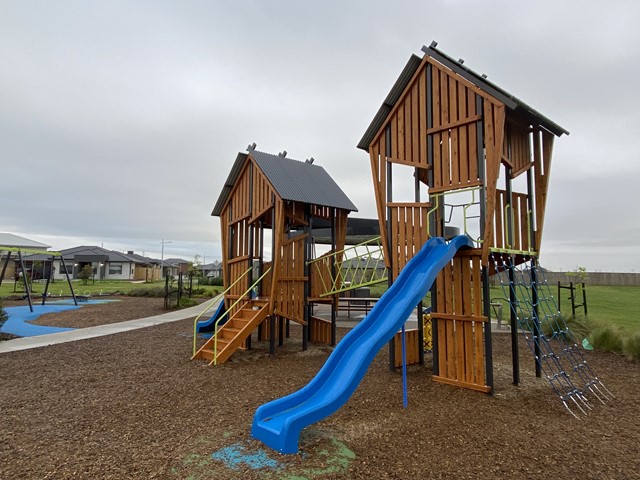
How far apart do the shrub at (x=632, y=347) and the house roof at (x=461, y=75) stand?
5.23 metres

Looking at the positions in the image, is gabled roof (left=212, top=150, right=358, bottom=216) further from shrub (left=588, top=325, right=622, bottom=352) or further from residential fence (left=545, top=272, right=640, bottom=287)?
residential fence (left=545, top=272, right=640, bottom=287)

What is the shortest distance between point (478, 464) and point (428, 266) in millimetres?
3155

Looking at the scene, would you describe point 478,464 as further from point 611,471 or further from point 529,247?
point 529,247

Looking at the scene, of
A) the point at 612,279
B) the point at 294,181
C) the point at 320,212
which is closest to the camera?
the point at 294,181

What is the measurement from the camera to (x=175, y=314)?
686 inches

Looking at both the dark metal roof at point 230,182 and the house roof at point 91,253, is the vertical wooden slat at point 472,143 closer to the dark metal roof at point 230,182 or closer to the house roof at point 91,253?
the dark metal roof at point 230,182

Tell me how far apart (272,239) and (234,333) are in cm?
235

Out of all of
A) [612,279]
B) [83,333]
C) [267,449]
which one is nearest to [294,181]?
[267,449]

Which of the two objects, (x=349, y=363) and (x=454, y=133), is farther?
(x=454, y=133)

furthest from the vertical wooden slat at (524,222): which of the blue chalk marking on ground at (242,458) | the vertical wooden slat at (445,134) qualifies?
the blue chalk marking on ground at (242,458)

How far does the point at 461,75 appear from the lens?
727cm

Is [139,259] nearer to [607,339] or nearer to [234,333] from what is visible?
[234,333]

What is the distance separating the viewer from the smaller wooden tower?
955 centimetres

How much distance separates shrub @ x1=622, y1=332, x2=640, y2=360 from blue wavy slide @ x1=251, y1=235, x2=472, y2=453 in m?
5.74
